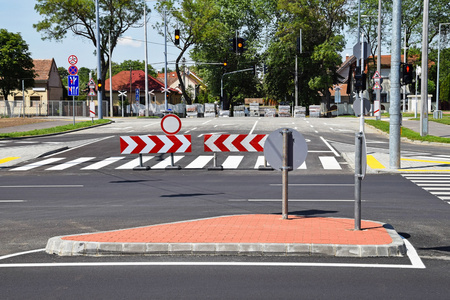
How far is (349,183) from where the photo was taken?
15.2m

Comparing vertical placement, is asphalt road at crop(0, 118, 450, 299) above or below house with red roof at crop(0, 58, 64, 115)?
below

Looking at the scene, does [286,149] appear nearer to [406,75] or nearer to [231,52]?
[406,75]

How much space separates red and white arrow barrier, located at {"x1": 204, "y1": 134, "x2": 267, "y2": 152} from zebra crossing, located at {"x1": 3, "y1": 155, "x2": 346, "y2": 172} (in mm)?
1599

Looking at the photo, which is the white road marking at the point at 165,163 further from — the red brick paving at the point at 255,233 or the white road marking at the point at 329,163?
the red brick paving at the point at 255,233

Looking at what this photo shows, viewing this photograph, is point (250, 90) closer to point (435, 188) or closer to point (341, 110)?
point (341, 110)

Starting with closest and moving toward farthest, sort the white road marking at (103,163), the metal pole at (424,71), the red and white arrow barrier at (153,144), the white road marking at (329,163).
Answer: the red and white arrow barrier at (153,144) < the white road marking at (329,163) < the white road marking at (103,163) < the metal pole at (424,71)

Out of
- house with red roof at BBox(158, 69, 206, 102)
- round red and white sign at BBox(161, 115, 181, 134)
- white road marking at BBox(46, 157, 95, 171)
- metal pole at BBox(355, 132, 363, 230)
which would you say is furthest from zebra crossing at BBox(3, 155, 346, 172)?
house with red roof at BBox(158, 69, 206, 102)

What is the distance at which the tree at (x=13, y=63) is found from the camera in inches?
2756

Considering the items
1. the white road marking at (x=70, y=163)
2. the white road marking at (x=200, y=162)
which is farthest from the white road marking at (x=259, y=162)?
the white road marking at (x=70, y=163)

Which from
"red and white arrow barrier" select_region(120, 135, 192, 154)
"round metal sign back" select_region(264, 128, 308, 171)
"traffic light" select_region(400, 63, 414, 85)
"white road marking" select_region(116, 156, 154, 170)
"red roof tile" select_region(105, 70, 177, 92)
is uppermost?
"red roof tile" select_region(105, 70, 177, 92)

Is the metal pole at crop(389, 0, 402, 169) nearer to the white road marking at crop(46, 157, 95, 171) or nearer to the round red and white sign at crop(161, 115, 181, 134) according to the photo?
the round red and white sign at crop(161, 115, 181, 134)

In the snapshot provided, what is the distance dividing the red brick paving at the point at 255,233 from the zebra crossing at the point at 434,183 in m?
4.34

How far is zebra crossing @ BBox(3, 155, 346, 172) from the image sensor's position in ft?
65.3

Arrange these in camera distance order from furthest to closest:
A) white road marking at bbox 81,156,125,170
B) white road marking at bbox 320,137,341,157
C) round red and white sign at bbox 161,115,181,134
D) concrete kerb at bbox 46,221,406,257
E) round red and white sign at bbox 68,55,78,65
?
round red and white sign at bbox 68,55,78,65 < white road marking at bbox 320,137,341,157 < white road marking at bbox 81,156,125,170 < round red and white sign at bbox 161,115,181,134 < concrete kerb at bbox 46,221,406,257
